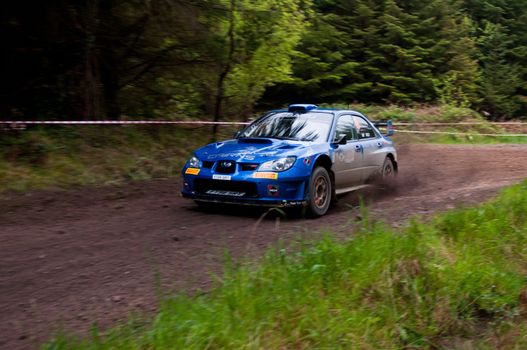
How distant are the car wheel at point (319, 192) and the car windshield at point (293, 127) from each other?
1.88 ft

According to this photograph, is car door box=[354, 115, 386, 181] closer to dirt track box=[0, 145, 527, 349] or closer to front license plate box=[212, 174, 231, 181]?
dirt track box=[0, 145, 527, 349]

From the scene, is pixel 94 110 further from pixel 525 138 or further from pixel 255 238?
pixel 525 138

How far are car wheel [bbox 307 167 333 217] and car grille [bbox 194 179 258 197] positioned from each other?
813 mm

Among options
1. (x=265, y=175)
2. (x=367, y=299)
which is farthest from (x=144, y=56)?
(x=367, y=299)

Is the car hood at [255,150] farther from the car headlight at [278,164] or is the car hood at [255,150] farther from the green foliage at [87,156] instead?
the green foliage at [87,156]

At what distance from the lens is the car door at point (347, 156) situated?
8906 millimetres

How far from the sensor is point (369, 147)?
9930mm

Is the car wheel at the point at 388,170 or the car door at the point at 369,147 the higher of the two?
the car door at the point at 369,147

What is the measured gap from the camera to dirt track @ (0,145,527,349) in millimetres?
4629

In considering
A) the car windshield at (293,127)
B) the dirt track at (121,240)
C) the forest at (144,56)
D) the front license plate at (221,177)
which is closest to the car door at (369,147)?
the dirt track at (121,240)

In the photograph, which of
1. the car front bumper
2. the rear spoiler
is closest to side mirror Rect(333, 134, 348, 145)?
the car front bumper

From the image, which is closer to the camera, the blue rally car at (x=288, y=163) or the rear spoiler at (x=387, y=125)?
the blue rally car at (x=288, y=163)

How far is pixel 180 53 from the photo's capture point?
47.9 ft

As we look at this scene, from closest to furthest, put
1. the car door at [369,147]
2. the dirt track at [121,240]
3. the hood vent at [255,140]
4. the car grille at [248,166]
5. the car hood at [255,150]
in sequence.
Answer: the dirt track at [121,240], the car grille at [248,166], the car hood at [255,150], the hood vent at [255,140], the car door at [369,147]
